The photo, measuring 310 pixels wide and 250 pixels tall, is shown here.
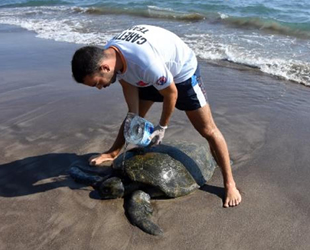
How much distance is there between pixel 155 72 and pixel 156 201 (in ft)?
4.09

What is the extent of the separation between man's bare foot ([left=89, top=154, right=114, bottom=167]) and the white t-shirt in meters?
1.21

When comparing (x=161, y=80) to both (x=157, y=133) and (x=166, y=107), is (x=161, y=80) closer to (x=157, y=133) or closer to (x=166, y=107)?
(x=166, y=107)

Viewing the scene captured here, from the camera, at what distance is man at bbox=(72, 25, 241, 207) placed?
2.53 metres

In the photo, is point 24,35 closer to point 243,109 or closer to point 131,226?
point 243,109

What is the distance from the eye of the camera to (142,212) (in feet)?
9.68

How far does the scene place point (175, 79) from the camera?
9.64 feet

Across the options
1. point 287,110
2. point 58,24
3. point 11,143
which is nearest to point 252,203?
point 287,110

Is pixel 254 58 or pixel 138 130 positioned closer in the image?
pixel 138 130

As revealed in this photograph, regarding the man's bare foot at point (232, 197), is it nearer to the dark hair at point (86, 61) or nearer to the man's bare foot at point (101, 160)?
the man's bare foot at point (101, 160)

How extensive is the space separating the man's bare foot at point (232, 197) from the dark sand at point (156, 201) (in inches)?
2.5

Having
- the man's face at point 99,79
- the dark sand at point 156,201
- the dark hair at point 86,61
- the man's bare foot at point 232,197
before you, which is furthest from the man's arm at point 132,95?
the man's bare foot at point 232,197

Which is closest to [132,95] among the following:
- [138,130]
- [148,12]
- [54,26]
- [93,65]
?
[138,130]

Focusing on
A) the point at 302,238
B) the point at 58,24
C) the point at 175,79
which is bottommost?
the point at 58,24

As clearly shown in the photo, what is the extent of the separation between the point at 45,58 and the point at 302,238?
6.19 m
